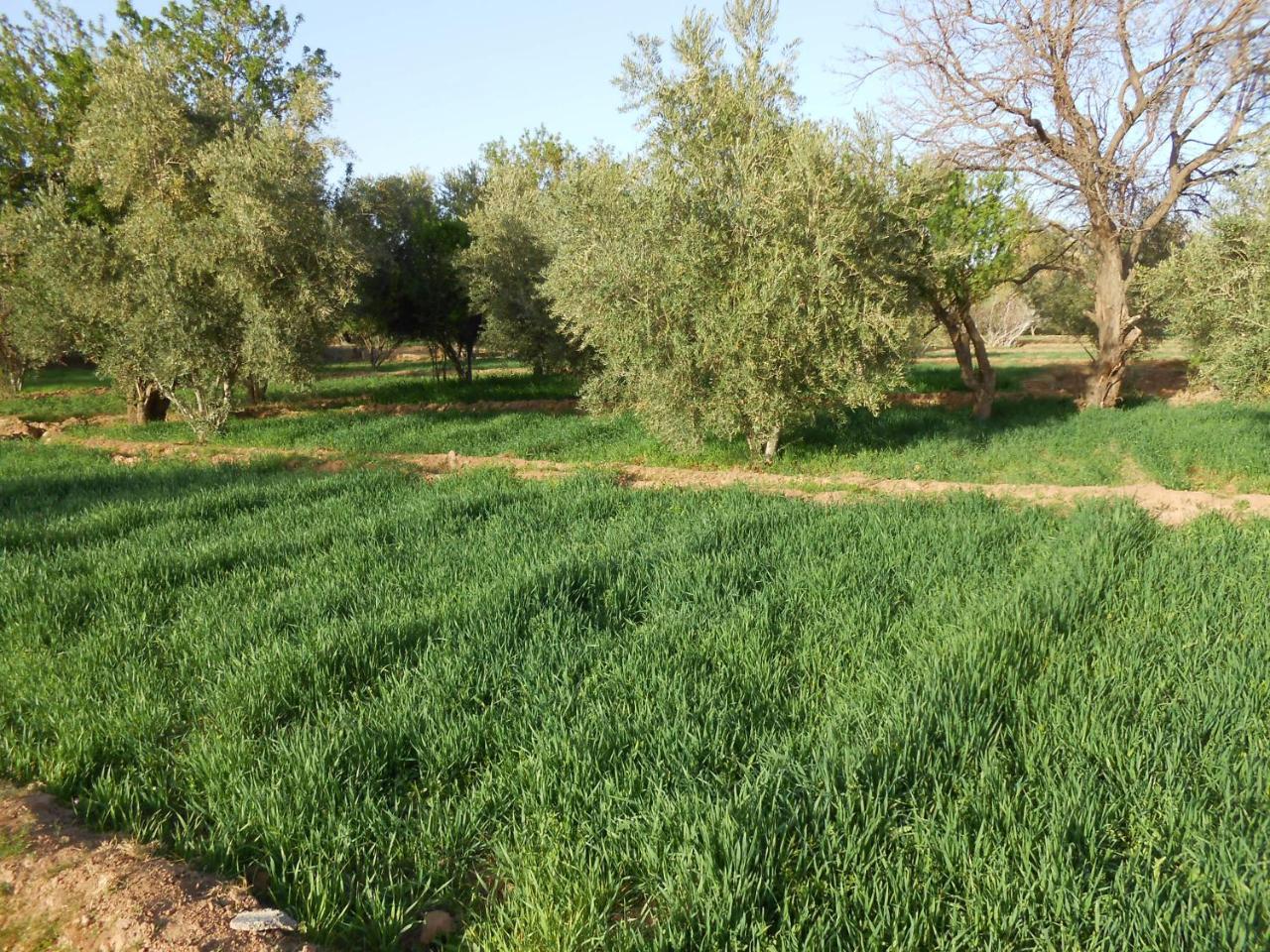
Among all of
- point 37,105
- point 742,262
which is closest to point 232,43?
point 37,105

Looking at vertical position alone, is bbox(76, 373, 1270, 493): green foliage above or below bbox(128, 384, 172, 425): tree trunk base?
below

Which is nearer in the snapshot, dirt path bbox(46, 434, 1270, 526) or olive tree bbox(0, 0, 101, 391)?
dirt path bbox(46, 434, 1270, 526)

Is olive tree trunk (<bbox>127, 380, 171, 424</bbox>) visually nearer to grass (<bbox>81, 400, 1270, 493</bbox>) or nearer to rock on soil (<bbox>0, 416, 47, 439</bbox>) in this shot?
grass (<bbox>81, 400, 1270, 493</bbox>)

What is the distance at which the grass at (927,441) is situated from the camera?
10.6 metres

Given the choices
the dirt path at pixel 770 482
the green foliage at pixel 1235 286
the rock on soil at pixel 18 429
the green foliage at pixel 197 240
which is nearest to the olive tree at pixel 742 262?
the dirt path at pixel 770 482

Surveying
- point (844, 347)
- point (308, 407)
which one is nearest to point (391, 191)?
point (308, 407)

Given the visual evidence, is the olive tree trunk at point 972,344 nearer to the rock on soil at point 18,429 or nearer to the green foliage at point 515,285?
the green foliage at point 515,285

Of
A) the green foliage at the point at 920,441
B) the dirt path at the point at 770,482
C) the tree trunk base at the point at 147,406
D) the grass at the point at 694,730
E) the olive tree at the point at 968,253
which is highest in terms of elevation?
the olive tree at the point at 968,253

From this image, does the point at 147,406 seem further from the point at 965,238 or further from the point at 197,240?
the point at 965,238

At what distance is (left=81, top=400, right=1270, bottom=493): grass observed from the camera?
34.7ft

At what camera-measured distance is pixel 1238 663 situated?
11.7 feet

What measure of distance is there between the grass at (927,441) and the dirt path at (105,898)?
31.9 feet

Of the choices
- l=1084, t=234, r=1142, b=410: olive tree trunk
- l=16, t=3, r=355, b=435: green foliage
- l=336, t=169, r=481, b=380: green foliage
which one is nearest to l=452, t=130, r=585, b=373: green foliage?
l=336, t=169, r=481, b=380: green foliage

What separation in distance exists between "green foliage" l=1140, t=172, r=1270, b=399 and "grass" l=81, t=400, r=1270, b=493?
1596 millimetres
